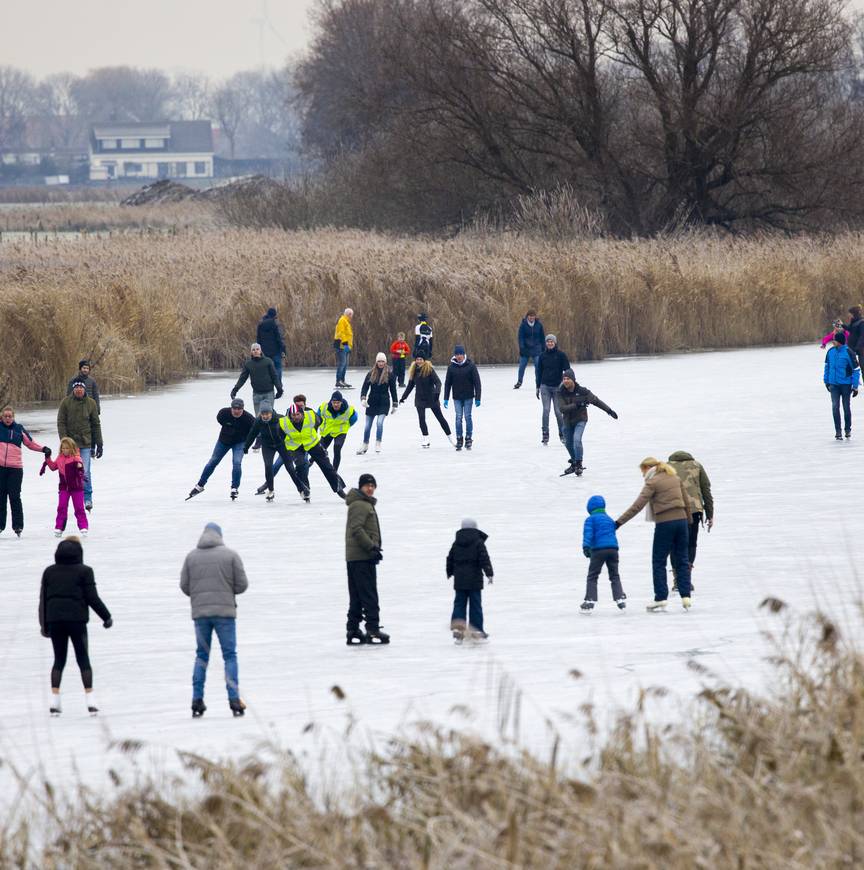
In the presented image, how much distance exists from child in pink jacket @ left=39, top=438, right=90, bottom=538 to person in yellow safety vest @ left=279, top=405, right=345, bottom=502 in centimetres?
266

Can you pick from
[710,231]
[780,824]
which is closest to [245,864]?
[780,824]

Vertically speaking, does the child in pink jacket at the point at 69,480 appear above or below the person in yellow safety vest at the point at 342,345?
below

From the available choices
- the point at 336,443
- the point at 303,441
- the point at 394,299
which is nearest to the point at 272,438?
the point at 303,441

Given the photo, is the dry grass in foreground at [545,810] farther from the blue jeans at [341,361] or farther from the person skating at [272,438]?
the blue jeans at [341,361]

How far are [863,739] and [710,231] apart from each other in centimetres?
4176

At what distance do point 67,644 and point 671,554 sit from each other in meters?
4.68

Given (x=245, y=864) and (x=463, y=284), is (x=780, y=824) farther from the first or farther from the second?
(x=463, y=284)

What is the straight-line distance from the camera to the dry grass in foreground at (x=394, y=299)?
28.7 meters

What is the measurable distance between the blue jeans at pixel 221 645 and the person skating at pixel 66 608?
667mm

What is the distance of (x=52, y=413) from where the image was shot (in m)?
25.9

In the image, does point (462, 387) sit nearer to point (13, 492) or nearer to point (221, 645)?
point (13, 492)

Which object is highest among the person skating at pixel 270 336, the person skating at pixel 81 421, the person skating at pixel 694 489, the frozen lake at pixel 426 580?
the person skating at pixel 270 336

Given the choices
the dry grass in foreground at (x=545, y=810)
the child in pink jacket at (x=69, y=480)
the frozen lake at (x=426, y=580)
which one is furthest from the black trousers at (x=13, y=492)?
the dry grass in foreground at (x=545, y=810)

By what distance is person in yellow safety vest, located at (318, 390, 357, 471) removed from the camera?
61.2ft
